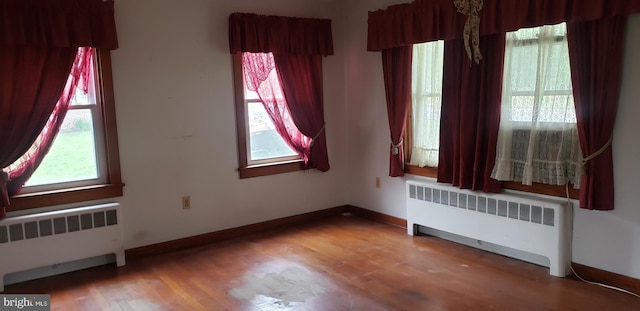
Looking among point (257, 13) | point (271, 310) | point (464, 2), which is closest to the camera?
point (271, 310)

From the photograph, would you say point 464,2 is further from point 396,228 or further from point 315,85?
point 396,228

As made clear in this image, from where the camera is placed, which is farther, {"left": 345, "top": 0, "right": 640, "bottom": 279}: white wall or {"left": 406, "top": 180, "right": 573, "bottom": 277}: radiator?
{"left": 406, "top": 180, "right": 573, "bottom": 277}: radiator

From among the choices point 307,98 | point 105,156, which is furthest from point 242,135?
point 105,156

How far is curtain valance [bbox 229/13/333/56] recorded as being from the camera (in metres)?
4.35

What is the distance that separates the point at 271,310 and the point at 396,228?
79.4 inches

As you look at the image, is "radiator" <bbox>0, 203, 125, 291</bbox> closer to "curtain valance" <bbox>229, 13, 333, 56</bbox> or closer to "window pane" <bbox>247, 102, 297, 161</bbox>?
"window pane" <bbox>247, 102, 297, 161</bbox>

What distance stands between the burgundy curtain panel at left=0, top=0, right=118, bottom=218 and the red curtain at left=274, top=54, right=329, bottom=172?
1725 millimetres

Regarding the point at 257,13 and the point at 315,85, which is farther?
the point at 315,85

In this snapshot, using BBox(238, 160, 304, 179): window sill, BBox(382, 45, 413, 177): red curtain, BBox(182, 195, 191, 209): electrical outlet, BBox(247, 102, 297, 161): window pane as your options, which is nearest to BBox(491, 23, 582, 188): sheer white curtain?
BBox(382, 45, 413, 177): red curtain

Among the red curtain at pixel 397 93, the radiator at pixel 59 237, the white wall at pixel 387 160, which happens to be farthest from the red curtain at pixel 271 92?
the radiator at pixel 59 237

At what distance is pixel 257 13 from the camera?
452 centimetres

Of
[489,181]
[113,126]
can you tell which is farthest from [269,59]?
[489,181]

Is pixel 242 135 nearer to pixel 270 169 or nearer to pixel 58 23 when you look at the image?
pixel 270 169

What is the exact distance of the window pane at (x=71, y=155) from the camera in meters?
3.71
